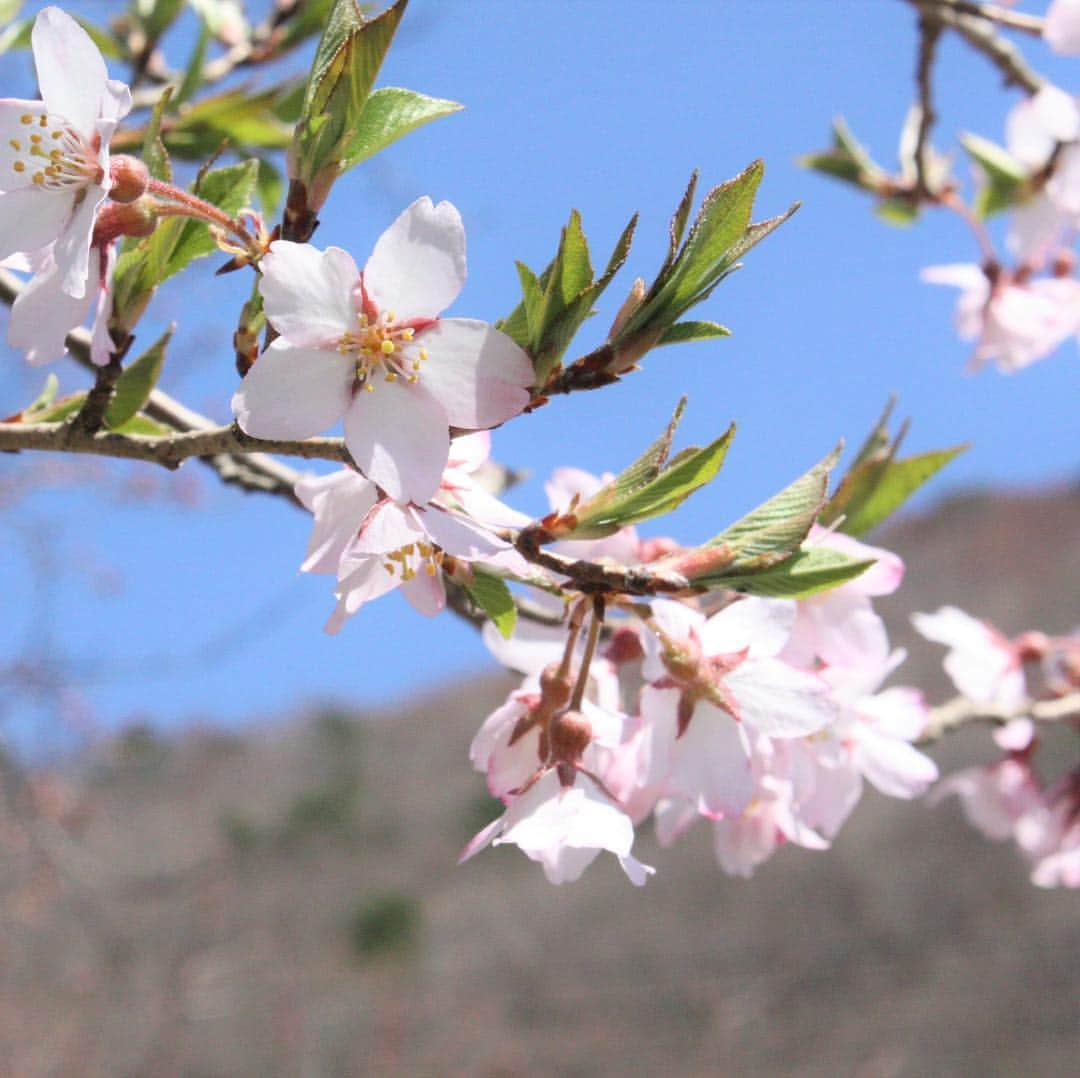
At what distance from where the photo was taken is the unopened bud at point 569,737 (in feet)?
1.87

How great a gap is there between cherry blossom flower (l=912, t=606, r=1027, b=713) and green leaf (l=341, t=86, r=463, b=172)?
75cm

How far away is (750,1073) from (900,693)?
17.9 ft

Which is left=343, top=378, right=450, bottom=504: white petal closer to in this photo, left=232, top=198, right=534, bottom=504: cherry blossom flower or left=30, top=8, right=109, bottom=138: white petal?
left=232, top=198, right=534, bottom=504: cherry blossom flower

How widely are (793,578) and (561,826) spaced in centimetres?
16

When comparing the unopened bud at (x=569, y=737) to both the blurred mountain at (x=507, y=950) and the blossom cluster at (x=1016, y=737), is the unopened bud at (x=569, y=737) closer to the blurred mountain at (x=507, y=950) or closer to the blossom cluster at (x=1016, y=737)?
the blossom cluster at (x=1016, y=737)

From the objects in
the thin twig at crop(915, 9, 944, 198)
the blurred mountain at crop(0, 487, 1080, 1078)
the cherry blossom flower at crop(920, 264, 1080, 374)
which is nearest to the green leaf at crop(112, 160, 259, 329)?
the cherry blossom flower at crop(920, 264, 1080, 374)

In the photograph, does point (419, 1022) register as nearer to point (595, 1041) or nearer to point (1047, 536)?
point (595, 1041)

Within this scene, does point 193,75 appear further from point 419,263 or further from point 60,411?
point 419,263

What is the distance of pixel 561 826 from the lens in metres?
0.55

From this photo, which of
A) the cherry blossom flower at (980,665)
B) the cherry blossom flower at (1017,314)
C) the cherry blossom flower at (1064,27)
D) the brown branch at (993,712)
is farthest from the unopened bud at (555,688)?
the cherry blossom flower at (1017,314)

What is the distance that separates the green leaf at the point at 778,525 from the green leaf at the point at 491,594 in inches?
3.8

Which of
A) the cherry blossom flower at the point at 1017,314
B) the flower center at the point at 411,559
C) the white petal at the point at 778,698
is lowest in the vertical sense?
the cherry blossom flower at the point at 1017,314

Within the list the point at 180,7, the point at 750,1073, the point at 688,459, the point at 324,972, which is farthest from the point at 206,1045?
the point at 688,459

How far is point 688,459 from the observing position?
513 millimetres
